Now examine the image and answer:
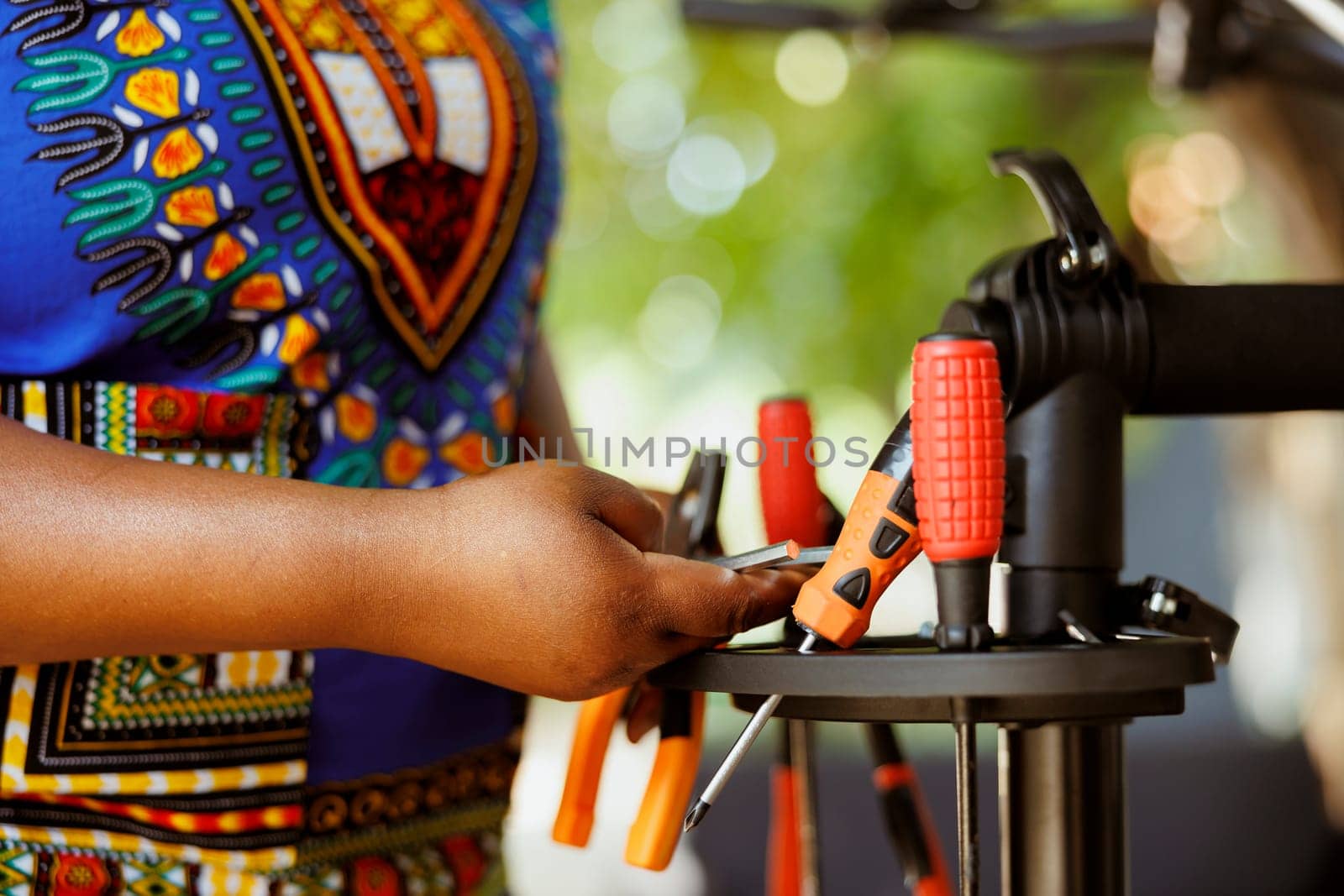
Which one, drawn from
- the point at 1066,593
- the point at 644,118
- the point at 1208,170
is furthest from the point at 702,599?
the point at 644,118

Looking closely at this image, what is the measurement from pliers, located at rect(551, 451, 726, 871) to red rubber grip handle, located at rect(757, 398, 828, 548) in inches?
1.2

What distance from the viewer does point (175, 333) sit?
55 centimetres

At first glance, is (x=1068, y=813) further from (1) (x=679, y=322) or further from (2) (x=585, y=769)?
(1) (x=679, y=322)

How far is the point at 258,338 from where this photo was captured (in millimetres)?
574

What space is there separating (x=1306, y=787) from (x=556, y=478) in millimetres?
2353

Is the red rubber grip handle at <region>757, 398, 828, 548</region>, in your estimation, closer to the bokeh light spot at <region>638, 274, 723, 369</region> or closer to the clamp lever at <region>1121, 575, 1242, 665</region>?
the clamp lever at <region>1121, 575, 1242, 665</region>

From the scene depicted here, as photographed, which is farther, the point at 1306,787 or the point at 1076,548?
the point at 1306,787

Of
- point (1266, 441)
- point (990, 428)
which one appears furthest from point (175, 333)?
point (1266, 441)

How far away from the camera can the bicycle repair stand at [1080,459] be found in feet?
1.59

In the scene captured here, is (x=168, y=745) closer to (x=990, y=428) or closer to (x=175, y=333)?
(x=175, y=333)

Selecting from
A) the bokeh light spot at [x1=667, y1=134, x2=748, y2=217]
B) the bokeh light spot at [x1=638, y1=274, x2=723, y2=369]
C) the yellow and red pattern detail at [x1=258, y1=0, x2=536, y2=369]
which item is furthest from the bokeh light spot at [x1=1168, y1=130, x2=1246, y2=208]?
the yellow and red pattern detail at [x1=258, y1=0, x2=536, y2=369]

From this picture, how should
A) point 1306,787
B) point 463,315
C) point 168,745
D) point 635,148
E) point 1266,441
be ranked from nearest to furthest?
point 168,745
point 463,315
point 1306,787
point 1266,441
point 635,148

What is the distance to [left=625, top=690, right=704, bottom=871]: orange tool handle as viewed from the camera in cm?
51

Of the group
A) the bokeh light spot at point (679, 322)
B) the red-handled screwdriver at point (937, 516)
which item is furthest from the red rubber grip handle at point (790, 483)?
the bokeh light spot at point (679, 322)
